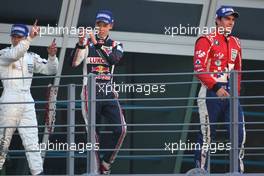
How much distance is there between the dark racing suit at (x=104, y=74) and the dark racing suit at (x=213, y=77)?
29.7 inches

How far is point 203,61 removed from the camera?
9.95 meters

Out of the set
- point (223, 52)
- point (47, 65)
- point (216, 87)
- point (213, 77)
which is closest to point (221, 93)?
point (216, 87)

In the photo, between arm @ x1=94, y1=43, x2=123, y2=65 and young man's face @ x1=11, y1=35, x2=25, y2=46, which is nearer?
arm @ x1=94, y1=43, x2=123, y2=65

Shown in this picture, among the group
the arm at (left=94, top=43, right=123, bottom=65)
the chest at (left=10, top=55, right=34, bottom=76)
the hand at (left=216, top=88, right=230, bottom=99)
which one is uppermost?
the arm at (left=94, top=43, right=123, bottom=65)

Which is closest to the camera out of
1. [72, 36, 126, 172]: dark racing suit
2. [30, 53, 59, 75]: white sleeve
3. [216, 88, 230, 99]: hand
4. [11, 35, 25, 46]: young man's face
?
[216, 88, 230, 99]: hand

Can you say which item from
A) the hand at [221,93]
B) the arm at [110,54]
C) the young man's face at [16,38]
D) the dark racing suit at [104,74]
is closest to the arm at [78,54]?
the dark racing suit at [104,74]

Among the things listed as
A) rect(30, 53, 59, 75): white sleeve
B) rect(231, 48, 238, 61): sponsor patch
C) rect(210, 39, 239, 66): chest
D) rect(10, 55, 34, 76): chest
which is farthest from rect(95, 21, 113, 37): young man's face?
rect(231, 48, 238, 61): sponsor patch

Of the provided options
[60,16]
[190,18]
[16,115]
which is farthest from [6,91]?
[190,18]

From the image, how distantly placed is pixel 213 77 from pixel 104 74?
1.02 metres

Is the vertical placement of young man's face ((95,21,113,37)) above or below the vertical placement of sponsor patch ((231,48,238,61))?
above

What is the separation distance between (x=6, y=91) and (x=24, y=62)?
0.35 m

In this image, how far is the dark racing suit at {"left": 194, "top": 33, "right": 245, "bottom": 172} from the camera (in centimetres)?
985

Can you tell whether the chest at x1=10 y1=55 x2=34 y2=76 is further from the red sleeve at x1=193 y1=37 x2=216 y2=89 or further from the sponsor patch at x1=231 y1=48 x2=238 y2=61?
the sponsor patch at x1=231 y1=48 x2=238 y2=61

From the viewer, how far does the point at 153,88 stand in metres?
13.1
